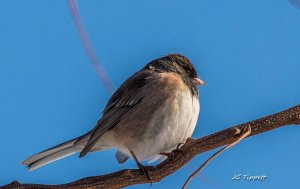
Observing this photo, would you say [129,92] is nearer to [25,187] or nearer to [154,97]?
[154,97]

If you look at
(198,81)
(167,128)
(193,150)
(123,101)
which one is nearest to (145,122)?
(167,128)

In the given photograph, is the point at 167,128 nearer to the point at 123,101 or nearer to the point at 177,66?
the point at 123,101

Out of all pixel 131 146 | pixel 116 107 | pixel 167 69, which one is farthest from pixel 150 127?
pixel 167 69

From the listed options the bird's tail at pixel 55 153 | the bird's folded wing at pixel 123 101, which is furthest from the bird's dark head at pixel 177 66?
the bird's tail at pixel 55 153

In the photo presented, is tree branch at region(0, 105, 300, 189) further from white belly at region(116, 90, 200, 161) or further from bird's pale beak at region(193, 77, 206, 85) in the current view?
bird's pale beak at region(193, 77, 206, 85)

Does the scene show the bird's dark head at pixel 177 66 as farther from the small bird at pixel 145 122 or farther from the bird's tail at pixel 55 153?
the bird's tail at pixel 55 153

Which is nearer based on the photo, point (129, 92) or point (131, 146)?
point (131, 146)
